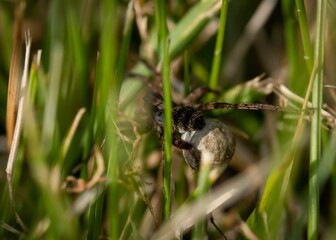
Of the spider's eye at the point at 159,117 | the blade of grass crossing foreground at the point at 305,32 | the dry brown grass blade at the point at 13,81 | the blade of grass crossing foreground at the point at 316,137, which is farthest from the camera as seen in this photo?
the spider's eye at the point at 159,117

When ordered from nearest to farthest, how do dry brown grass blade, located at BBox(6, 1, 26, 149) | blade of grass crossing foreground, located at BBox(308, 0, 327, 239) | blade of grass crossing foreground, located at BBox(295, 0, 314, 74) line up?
blade of grass crossing foreground, located at BBox(308, 0, 327, 239) < blade of grass crossing foreground, located at BBox(295, 0, 314, 74) < dry brown grass blade, located at BBox(6, 1, 26, 149)

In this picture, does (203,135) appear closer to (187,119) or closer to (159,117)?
(187,119)

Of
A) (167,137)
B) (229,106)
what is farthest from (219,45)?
(167,137)

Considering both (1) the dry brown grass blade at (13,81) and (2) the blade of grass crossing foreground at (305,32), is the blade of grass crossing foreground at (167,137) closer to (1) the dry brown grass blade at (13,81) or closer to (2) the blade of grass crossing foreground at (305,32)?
(2) the blade of grass crossing foreground at (305,32)

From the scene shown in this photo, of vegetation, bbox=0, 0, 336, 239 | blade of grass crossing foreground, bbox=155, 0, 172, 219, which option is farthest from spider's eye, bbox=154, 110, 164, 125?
blade of grass crossing foreground, bbox=155, 0, 172, 219

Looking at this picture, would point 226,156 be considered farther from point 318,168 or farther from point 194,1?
point 194,1

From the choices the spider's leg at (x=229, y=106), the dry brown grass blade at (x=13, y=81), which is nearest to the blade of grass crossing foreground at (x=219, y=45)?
the spider's leg at (x=229, y=106)

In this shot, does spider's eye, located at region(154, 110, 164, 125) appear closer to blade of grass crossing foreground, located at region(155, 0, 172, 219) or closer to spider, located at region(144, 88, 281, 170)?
spider, located at region(144, 88, 281, 170)
